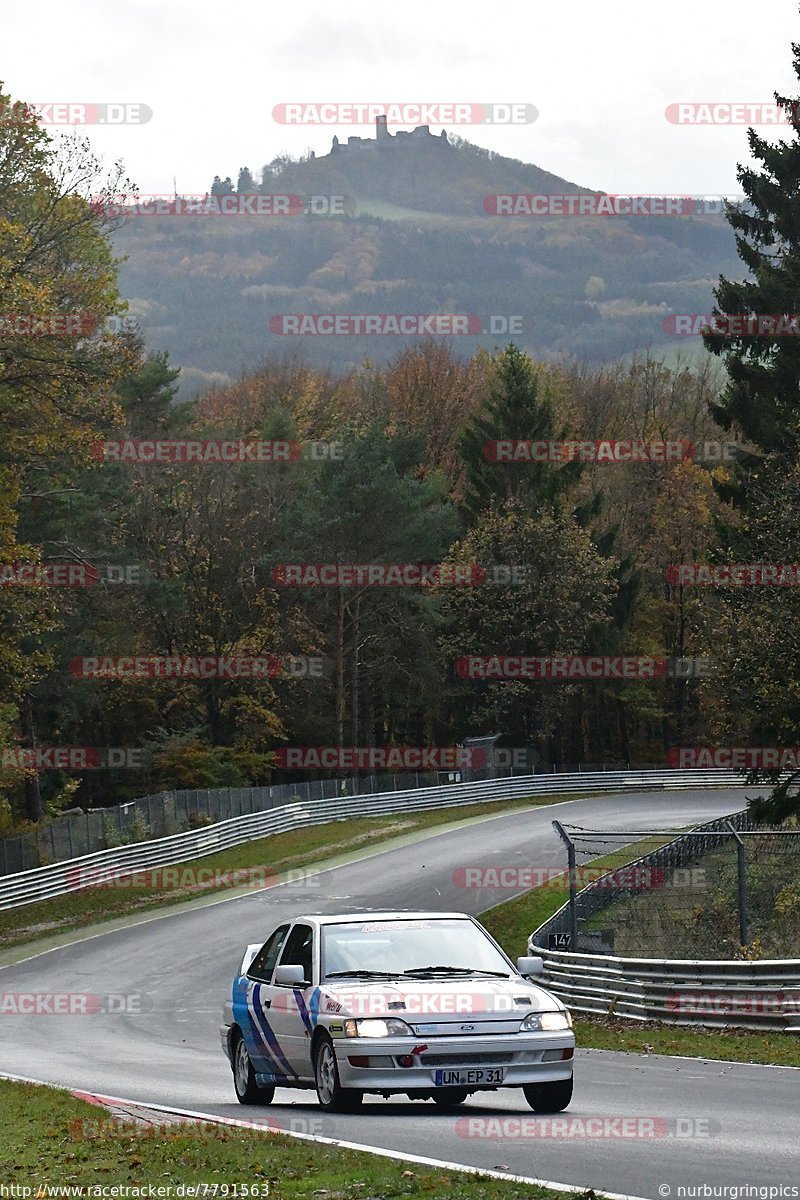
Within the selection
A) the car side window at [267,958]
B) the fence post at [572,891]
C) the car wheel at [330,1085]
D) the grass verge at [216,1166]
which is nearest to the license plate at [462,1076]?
the car wheel at [330,1085]

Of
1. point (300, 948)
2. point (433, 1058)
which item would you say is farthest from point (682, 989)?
point (433, 1058)

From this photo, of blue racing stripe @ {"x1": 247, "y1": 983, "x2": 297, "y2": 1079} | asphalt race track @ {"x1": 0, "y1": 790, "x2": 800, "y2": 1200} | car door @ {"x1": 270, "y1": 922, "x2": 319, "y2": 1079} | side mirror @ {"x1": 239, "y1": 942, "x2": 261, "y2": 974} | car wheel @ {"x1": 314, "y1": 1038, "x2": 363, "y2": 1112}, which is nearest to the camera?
asphalt race track @ {"x1": 0, "y1": 790, "x2": 800, "y2": 1200}

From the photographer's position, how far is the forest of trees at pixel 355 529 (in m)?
35.6

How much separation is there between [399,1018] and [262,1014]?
2.00 meters

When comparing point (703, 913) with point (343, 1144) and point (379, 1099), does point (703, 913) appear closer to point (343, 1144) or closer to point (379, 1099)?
point (379, 1099)

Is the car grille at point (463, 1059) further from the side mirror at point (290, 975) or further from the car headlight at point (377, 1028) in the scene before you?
the side mirror at point (290, 975)

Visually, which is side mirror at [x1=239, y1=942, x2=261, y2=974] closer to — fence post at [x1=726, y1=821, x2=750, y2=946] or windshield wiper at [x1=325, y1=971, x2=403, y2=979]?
windshield wiper at [x1=325, y1=971, x2=403, y2=979]

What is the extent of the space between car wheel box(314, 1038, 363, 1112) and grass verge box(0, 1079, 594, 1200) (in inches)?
40.2

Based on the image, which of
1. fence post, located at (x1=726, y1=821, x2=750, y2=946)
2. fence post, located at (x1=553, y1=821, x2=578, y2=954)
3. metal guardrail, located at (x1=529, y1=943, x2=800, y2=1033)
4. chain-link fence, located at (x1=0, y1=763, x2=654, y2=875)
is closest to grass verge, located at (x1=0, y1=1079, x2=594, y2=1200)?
metal guardrail, located at (x1=529, y1=943, x2=800, y2=1033)

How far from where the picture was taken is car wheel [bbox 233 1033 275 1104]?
13453 mm

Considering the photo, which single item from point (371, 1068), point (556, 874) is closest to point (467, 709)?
point (556, 874)

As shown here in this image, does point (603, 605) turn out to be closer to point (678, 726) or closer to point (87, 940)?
point (678, 726)

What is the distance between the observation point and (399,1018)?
1151 cm

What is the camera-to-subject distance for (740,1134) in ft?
33.9
